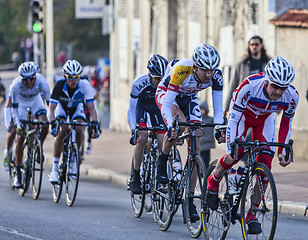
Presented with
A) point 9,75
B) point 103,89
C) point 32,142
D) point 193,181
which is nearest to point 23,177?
point 32,142

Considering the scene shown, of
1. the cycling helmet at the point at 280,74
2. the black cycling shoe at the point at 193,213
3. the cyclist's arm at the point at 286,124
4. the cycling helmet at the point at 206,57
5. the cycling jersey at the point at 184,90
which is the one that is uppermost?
the cycling helmet at the point at 206,57

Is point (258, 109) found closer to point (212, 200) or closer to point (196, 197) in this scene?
point (212, 200)

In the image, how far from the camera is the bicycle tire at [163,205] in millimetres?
9656

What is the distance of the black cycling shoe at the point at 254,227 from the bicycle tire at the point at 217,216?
0.37 metres

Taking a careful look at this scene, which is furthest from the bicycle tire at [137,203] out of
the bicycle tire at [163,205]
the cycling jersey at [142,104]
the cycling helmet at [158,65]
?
the cycling helmet at [158,65]

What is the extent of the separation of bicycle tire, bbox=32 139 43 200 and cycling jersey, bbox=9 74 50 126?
27.8 inches

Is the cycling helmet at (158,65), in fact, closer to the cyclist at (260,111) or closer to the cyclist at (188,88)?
the cyclist at (188,88)

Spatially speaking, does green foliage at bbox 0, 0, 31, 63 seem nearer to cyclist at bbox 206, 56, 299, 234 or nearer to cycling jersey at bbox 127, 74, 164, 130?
cycling jersey at bbox 127, 74, 164, 130

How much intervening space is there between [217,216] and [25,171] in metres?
4.87

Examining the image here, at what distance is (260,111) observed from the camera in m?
8.48

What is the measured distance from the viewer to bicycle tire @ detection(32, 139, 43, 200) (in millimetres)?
12461

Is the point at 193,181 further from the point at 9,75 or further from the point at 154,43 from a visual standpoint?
the point at 9,75

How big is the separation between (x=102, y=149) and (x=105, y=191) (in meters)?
6.59

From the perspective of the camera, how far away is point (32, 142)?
42.8 feet
